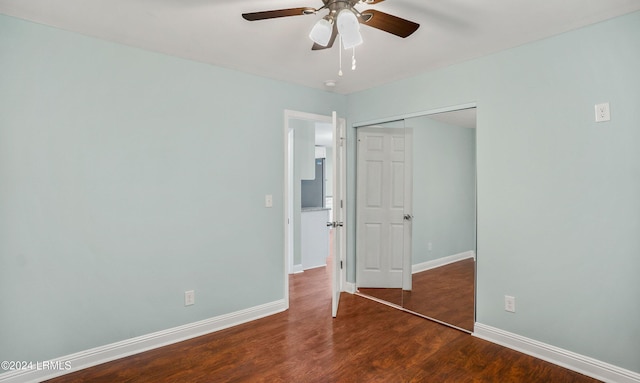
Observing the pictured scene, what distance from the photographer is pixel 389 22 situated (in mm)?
1747

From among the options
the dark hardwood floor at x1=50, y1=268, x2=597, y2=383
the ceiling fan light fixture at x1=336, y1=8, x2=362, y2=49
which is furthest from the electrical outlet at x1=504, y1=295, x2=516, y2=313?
the ceiling fan light fixture at x1=336, y1=8, x2=362, y2=49

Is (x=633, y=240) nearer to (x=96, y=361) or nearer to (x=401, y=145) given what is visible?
(x=401, y=145)

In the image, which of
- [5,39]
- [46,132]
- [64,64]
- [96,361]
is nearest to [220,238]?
[96,361]

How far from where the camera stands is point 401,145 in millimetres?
3562

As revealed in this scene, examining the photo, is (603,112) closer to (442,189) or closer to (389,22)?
(442,189)

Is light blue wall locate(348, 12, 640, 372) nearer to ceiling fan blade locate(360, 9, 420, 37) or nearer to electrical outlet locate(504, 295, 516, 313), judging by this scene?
electrical outlet locate(504, 295, 516, 313)

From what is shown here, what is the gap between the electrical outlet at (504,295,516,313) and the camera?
2697mm

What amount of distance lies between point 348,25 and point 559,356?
2.78 m

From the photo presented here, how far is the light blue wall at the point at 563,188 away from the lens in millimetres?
2182

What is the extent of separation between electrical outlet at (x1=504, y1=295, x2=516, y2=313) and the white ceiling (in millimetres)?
2100

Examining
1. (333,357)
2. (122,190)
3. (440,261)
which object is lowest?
(333,357)

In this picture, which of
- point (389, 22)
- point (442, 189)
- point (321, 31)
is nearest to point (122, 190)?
point (321, 31)

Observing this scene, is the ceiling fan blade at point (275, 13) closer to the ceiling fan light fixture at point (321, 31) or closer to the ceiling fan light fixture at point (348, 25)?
the ceiling fan light fixture at point (321, 31)

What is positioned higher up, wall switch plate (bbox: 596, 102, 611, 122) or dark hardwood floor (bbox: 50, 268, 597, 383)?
wall switch plate (bbox: 596, 102, 611, 122)
